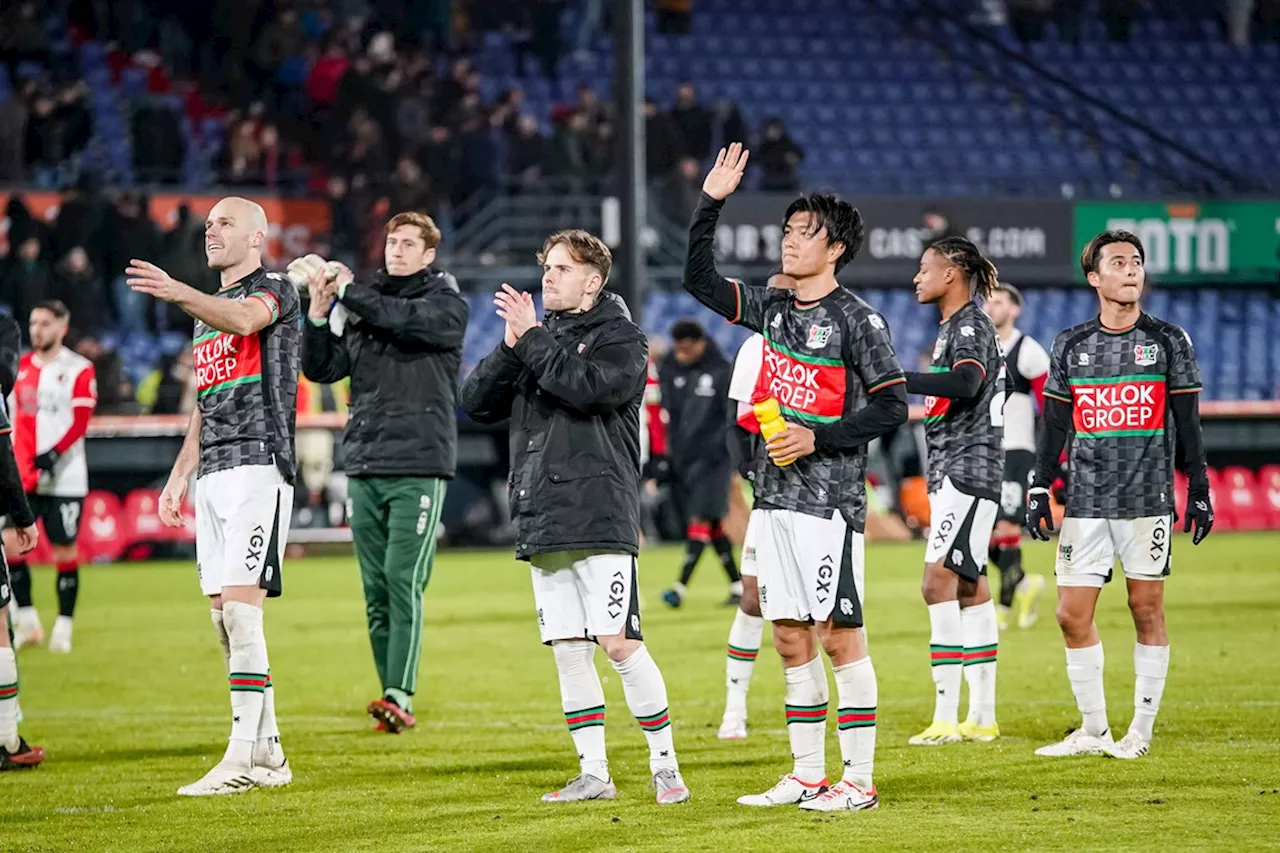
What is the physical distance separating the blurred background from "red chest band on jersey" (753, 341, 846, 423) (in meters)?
13.6

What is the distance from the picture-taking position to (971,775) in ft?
24.8

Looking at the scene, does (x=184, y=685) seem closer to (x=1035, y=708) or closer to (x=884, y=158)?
(x=1035, y=708)

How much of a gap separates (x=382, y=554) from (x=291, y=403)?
5.68 feet

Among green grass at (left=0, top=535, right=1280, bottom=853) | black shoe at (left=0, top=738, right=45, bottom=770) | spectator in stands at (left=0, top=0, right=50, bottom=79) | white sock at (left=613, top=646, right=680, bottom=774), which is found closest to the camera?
green grass at (left=0, top=535, right=1280, bottom=853)

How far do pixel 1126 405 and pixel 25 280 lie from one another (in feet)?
57.3

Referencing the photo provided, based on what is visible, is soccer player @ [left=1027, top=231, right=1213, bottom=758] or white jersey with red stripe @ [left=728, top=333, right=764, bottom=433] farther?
white jersey with red stripe @ [left=728, top=333, right=764, bottom=433]

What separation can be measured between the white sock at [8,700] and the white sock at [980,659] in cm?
427

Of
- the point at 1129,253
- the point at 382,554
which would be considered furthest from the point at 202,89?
the point at 1129,253

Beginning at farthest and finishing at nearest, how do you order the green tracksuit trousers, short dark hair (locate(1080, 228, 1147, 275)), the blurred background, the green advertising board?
1. the green advertising board
2. the blurred background
3. the green tracksuit trousers
4. short dark hair (locate(1080, 228, 1147, 275))

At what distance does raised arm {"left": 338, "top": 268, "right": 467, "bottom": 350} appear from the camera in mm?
8617

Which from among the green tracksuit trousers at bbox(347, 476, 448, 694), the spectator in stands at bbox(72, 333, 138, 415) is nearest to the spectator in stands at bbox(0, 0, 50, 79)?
the spectator in stands at bbox(72, 333, 138, 415)

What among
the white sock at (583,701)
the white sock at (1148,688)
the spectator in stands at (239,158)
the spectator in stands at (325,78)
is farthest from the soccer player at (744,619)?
the spectator in stands at (325,78)

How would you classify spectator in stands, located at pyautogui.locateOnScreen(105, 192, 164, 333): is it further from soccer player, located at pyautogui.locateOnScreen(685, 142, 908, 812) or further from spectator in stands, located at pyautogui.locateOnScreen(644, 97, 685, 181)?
soccer player, located at pyautogui.locateOnScreen(685, 142, 908, 812)

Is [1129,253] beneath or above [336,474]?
above
